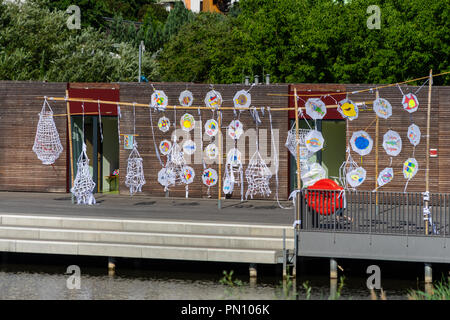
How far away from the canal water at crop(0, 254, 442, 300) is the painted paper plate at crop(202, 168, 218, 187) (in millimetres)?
6896

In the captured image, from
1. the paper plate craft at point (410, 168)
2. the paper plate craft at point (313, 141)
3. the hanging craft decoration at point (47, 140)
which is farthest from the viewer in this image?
the hanging craft decoration at point (47, 140)

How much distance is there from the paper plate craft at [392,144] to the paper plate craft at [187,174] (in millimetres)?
6667

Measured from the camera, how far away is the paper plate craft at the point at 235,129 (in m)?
27.1

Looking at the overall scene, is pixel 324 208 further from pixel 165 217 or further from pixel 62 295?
pixel 62 295

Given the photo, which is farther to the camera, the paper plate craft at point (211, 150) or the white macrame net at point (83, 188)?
the paper plate craft at point (211, 150)

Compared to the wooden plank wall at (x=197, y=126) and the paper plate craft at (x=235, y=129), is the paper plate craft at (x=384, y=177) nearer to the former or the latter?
the wooden plank wall at (x=197, y=126)

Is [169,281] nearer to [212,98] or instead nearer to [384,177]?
[384,177]

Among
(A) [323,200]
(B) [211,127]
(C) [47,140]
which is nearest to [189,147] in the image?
(B) [211,127]

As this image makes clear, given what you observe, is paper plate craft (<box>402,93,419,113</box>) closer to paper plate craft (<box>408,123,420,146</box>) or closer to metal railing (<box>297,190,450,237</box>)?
paper plate craft (<box>408,123,420,146</box>)

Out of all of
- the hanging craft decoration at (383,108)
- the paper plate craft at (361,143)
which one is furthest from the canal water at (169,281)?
the hanging craft decoration at (383,108)

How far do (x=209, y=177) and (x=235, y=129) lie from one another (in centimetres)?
187

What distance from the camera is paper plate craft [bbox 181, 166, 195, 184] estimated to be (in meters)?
27.3
